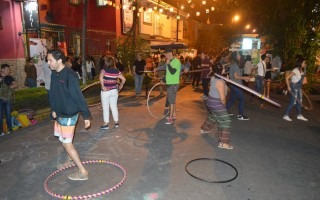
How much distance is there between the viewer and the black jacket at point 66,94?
174 inches

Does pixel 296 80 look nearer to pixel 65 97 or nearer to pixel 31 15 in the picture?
pixel 65 97

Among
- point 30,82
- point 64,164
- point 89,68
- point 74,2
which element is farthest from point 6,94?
point 74,2

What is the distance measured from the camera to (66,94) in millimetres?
4465

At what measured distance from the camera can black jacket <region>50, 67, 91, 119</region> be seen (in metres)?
4.43

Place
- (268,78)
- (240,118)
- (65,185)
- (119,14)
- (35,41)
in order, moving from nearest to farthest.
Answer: (65,185), (240,118), (268,78), (35,41), (119,14)

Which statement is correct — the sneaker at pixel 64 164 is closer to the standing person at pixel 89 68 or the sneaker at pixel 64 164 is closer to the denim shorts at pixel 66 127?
the denim shorts at pixel 66 127

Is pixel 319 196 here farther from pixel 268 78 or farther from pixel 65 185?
pixel 268 78

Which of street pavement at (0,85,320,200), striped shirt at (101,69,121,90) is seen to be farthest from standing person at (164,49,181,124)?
striped shirt at (101,69,121,90)

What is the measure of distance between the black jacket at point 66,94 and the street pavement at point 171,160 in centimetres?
134

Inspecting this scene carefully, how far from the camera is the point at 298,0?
15594 mm

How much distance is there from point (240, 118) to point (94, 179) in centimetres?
596

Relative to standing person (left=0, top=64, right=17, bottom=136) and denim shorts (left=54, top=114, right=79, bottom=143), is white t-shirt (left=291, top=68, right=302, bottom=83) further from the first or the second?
standing person (left=0, top=64, right=17, bottom=136)

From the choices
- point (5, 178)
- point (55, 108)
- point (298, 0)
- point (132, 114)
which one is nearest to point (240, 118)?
point (132, 114)

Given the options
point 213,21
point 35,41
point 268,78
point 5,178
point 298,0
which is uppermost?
point 213,21
